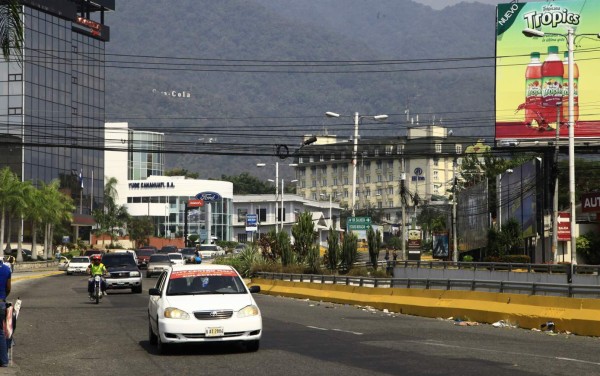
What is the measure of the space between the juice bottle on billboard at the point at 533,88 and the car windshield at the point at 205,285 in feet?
145

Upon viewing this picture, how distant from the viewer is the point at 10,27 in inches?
837

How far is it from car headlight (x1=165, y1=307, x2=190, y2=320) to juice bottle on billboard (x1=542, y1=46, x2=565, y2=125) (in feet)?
150

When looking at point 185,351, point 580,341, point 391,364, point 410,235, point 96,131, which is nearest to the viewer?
point 391,364

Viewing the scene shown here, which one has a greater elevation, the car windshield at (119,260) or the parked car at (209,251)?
the car windshield at (119,260)

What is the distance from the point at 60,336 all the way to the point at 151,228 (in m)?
131

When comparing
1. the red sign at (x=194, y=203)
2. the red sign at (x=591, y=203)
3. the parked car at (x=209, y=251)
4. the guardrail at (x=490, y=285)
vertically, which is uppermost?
the red sign at (x=194, y=203)

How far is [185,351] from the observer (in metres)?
18.6

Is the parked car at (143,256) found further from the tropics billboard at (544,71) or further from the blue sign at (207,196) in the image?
the blue sign at (207,196)

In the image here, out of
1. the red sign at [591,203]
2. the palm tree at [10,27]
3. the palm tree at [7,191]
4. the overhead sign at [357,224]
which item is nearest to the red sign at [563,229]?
the red sign at [591,203]

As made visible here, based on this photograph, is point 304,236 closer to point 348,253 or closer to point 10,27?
point 348,253

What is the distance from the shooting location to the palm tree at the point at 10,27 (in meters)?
20.6

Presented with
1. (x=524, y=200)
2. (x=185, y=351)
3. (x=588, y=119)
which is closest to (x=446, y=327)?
(x=185, y=351)

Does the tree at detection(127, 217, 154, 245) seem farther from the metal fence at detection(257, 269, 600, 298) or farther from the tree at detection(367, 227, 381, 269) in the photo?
the metal fence at detection(257, 269, 600, 298)

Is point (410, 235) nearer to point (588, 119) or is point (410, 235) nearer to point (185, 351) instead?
point (588, 119)
